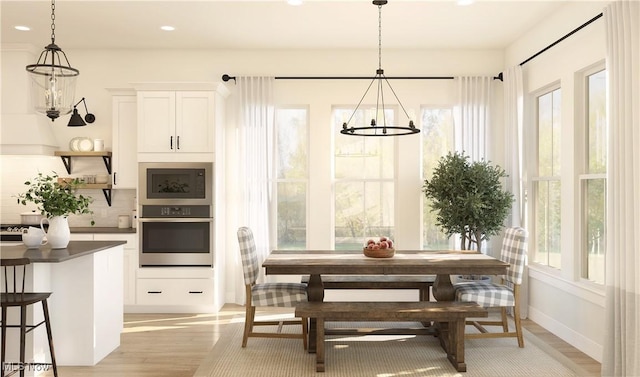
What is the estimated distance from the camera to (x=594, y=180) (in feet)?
14.9

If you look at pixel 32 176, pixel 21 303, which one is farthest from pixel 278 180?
pixel 21 303

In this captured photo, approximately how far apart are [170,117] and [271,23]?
150cm

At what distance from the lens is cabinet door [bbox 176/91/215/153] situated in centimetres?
595

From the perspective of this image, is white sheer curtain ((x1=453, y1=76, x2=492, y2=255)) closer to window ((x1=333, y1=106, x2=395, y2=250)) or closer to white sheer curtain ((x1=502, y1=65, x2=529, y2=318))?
white sheer curtain ((x1=502, y1=65, x2=529, y2=318))

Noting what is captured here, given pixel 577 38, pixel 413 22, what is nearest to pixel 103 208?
pixel 413 22

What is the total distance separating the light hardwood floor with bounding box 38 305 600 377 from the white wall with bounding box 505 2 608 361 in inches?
6.2

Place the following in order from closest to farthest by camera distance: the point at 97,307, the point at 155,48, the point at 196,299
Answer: the point at 97,307 < the point at 196,299 < the point at 155,48

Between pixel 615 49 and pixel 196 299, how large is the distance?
14.8 feet

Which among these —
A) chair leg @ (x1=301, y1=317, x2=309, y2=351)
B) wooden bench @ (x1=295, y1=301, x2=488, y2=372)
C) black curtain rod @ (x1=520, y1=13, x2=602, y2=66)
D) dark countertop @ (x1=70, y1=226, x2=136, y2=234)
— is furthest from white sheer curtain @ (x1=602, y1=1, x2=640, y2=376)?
dark countertop @ (x1=70, y1=226, x2=136, y2=234)

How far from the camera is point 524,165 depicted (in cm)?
576

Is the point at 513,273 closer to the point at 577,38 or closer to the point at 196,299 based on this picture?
the point at 577,38

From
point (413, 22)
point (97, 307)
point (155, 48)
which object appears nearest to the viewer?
point (97, 307)

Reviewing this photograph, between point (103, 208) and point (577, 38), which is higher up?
point (577, 38)

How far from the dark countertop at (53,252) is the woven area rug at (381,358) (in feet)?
3.87
